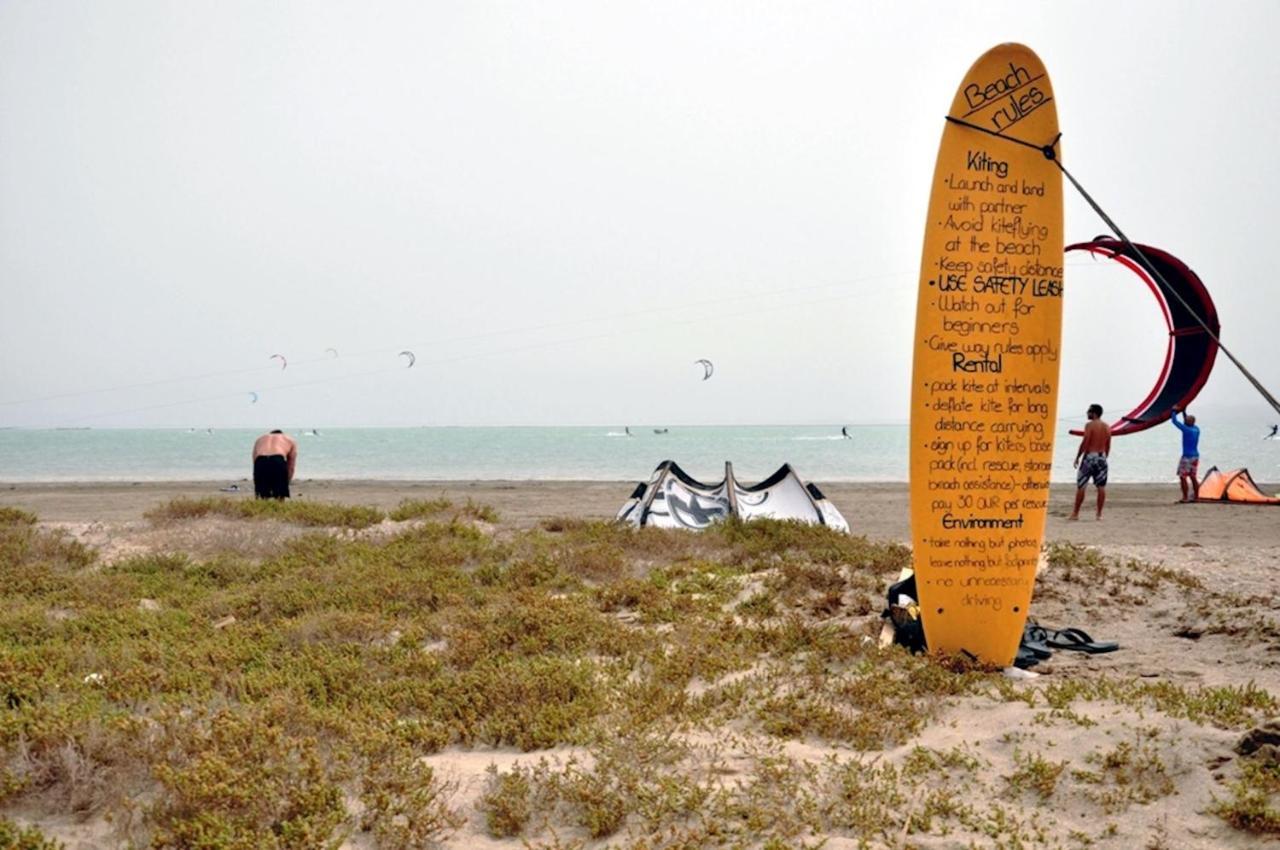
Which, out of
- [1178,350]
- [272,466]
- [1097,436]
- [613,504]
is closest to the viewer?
[272,466]

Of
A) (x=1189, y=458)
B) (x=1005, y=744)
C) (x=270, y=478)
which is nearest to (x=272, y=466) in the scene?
(x=270, y=478)

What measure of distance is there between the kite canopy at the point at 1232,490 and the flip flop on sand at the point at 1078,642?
17.9 metres

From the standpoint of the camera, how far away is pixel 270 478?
16766mm

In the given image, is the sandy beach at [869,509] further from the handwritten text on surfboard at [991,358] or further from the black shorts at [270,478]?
the handwritten text on surfboard at [991,358]

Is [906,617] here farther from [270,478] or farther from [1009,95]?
[270,478]

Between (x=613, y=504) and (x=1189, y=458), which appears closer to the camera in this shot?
(x=1189, y=458)

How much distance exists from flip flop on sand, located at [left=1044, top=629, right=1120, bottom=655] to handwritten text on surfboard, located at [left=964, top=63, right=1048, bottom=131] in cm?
394

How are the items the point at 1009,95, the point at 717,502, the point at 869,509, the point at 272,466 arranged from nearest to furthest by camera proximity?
the point at 1009,95 < the point at 717,502 < the point at 272,466 < the point at 869,509

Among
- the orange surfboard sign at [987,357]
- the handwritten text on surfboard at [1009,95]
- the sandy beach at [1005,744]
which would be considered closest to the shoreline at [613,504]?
the sandy beach at [1005,744]

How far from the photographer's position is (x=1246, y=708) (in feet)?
18.0

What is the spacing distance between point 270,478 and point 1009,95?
1444 centimetres

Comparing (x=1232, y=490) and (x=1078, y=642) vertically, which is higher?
(x=1232, y=490)

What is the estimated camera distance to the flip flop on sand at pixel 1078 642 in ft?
24.3

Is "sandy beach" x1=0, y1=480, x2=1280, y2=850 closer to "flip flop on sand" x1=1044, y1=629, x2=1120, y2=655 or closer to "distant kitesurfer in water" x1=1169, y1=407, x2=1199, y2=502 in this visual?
"flip flop on sand" x1=1044, y1=629, x2=1120, y2=655
